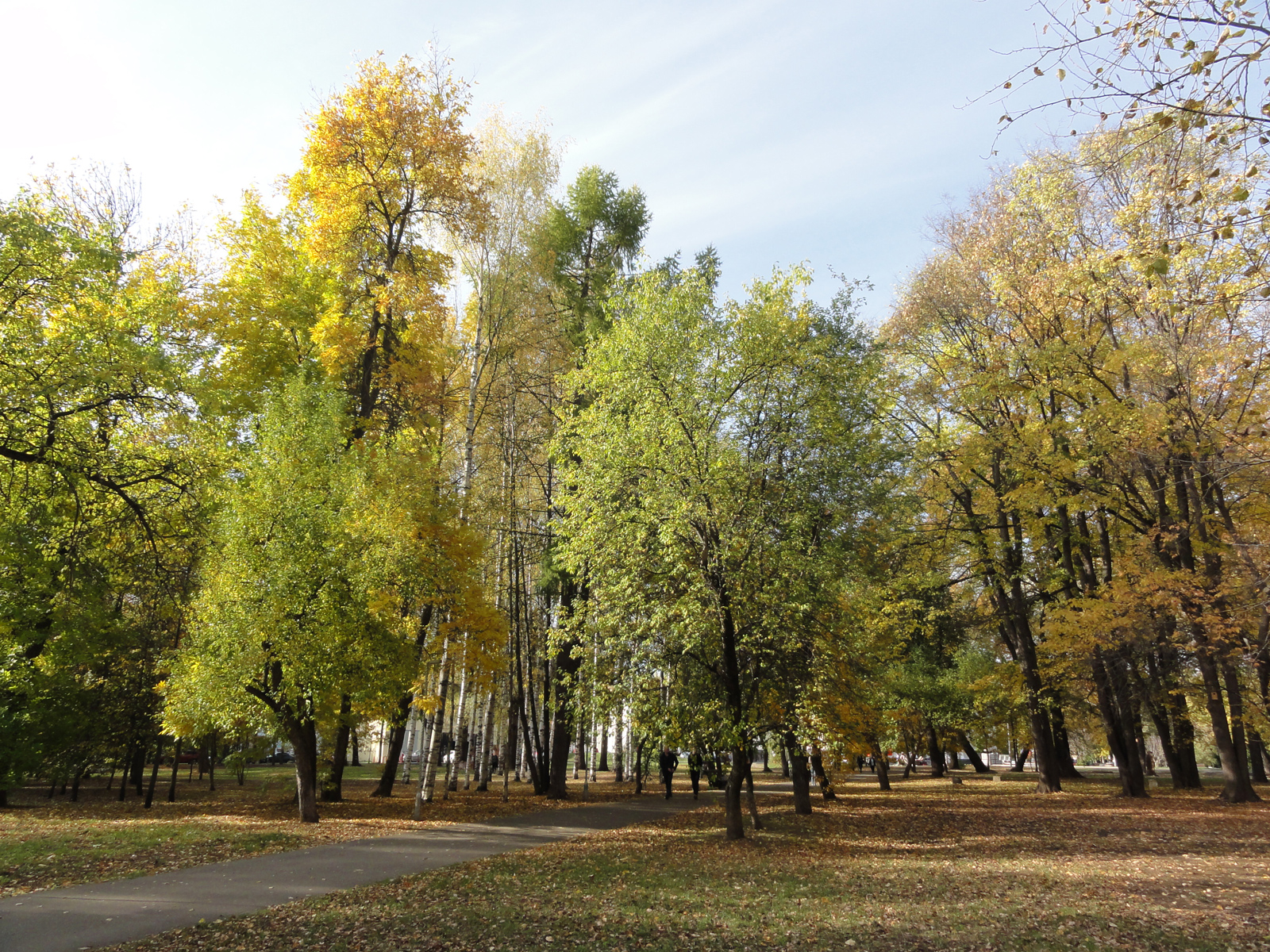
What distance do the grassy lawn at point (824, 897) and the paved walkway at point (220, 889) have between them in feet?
1.74

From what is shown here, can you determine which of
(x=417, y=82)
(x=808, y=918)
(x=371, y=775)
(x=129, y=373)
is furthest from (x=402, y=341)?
(x=371, y=775)

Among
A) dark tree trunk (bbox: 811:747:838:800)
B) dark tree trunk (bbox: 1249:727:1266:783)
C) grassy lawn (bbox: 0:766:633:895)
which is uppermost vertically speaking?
dark tree trunk (bbox: 811:747:838:800)

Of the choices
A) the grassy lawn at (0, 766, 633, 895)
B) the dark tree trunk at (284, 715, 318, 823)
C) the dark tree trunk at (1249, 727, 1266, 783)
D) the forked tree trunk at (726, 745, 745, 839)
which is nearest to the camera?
the grassy lawn at (0, 766, 633, 895)

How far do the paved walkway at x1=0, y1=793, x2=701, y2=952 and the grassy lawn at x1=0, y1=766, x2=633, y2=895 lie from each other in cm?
Result: 70

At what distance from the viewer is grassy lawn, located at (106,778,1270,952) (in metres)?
6.18

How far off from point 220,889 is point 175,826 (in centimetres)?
639

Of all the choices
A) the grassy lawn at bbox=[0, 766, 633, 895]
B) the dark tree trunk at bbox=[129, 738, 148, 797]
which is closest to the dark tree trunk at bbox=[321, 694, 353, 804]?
the grassy lawn at bbox=[0, 766, 633, 895]

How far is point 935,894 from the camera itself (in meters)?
8.02

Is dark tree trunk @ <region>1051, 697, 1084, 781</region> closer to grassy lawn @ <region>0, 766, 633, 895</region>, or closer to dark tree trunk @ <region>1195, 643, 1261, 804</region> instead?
dark tree trunk @ <region>1195, 643, 1261, 804</region>

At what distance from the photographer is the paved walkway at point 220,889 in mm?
6191

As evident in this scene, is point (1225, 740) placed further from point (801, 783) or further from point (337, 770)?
point (337, 770)

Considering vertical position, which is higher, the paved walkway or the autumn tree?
the autumn tree

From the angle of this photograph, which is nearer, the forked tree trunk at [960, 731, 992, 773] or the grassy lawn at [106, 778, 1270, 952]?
the grassy lawn at [106, 778, 1270, 952]

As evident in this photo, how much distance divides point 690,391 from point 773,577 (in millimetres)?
3438
